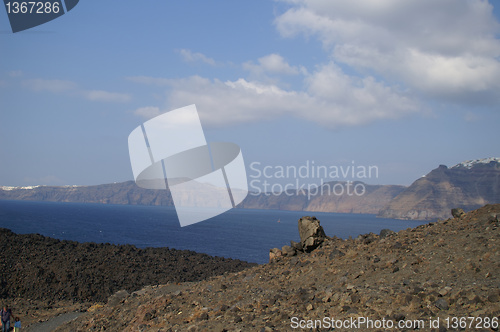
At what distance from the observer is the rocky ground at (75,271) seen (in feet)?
80.5

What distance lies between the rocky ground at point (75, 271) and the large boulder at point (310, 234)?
1307 centimetres

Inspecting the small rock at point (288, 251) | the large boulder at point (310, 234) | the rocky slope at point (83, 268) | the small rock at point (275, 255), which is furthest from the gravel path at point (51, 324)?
the large boulder at point (310, 234)

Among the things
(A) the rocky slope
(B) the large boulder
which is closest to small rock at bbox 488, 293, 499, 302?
(B) the large boulder

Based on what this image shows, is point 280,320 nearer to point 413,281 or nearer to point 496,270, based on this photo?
point 413,281

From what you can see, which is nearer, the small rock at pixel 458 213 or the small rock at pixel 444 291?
the small rock at pixel 444 291

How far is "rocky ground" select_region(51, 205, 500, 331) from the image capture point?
28.3ft

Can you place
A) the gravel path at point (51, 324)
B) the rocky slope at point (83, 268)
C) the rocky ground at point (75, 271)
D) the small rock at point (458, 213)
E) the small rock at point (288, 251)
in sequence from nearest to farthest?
the small rock at point (458, 213), the small rock at point (288, 251), the gravel path at point (51, 324), the rocky ground at point (75, 271), the rocky slope at point (83, 268)

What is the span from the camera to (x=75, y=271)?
88.7 ft

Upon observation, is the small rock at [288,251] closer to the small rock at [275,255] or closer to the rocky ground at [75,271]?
the small rock at [275,255]

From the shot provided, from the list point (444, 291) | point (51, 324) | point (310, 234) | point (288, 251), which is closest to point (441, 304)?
point (444, 291)

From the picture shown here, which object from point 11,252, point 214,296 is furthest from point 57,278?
point 214,296

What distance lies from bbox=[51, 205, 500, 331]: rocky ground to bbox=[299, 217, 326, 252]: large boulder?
174 millimetres

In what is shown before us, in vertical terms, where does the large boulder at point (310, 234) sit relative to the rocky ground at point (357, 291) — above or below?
above

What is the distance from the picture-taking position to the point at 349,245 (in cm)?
1523
